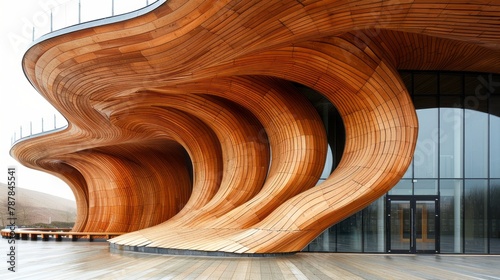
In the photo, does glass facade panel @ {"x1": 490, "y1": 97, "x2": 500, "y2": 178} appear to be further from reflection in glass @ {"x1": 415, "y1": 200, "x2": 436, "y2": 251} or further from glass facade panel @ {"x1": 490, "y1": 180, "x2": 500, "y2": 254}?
reflection in glass @ {"x1": 415, "y1": 200, "x2": 436, "y2": 251}

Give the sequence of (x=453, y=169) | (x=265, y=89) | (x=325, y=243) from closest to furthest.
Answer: (x=265, y=89) < (x=453, y=169) < (x=325, y=243)

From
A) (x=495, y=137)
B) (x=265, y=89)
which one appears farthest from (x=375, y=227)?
(x=265, y=89)

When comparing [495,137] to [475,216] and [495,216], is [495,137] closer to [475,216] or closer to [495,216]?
[495,216]

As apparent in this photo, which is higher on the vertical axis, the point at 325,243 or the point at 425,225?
the point at 425,225

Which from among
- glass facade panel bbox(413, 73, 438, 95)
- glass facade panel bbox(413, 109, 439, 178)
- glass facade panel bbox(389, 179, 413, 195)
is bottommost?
glass facade panel bbox(389, 179, 413, 195)

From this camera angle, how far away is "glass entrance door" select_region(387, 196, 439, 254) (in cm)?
1544

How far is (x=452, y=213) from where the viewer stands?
1573 cm

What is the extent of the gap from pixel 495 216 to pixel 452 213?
138cm

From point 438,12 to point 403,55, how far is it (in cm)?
494

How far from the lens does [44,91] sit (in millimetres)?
14539

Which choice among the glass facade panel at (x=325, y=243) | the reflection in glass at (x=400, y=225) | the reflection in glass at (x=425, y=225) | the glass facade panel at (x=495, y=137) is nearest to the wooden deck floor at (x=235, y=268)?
the reflection in glass at (x=425, y=225)

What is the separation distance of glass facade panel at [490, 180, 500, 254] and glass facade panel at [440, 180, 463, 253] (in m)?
0.97

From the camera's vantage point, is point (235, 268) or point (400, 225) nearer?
point (235, 268)

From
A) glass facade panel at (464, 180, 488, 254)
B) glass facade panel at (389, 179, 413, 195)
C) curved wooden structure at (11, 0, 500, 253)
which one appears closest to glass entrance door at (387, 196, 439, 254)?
glass facade panel at (389, 179, 413, 195)
